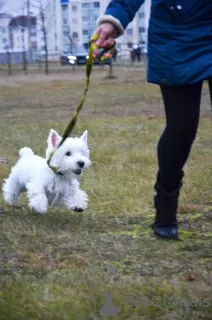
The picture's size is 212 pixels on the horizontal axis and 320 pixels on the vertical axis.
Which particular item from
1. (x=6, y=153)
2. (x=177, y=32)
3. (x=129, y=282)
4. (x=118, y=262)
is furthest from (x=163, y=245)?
(x=6, y=153)

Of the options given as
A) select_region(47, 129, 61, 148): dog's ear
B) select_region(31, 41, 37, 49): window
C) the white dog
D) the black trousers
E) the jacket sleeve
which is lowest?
the white dog

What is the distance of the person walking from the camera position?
2.65 metres

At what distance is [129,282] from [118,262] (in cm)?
28

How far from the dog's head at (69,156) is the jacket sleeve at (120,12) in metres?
1.13

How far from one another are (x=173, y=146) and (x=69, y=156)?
110 centimetres

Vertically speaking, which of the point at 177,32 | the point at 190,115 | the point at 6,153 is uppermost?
the point at 177,32

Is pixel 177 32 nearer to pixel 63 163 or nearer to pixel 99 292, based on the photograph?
pixel 99 292

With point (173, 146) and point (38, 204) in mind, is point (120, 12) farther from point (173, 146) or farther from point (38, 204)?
point (38, 204)

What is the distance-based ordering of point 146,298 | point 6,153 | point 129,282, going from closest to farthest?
point 146,298 < point 129,282 < point 6,153

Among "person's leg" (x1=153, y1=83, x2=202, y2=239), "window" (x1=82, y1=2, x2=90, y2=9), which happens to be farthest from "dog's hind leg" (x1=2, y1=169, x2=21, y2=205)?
"window" (x1=82, y1=2, x2=90, y2=9)

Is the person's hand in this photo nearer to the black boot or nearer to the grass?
the black boot

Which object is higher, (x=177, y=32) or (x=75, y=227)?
(x=177, y=32)

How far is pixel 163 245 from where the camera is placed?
2.92 metres

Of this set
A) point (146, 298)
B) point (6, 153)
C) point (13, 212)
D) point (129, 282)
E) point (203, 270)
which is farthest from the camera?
point (6, 153)
